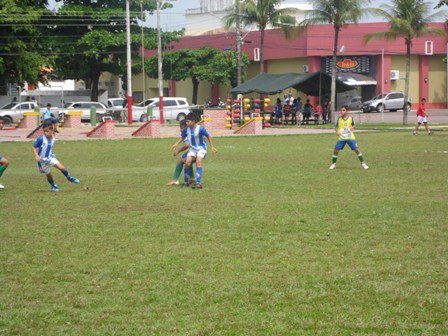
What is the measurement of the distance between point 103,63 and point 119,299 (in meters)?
63.4

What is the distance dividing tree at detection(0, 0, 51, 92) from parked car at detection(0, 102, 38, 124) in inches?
73.5

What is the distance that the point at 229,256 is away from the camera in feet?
33.2

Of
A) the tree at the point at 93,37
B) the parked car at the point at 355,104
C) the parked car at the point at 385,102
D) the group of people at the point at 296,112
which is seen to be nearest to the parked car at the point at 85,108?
the tree at the point at 93,37

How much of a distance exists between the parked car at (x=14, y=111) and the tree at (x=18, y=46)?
6.13ft

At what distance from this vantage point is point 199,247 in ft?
35.2

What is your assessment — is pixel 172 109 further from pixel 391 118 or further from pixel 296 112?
pixel 391 118

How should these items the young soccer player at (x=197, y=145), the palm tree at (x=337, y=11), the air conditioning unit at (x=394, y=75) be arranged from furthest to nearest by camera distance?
the air conditioning unit at (x=394, y=75), the palm tree at (x=337, y=11), the young soccer player at (x=197, y=145)

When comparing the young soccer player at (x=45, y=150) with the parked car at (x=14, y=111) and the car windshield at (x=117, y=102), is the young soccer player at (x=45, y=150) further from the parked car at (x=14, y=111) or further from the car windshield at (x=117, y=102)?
the car windshield at (x=117, y=102)

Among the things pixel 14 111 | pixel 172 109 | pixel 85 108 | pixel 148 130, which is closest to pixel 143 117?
pixel 172 109

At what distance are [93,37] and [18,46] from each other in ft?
33.8

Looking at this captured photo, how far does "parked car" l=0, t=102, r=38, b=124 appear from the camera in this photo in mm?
59500

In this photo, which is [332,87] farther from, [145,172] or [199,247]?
[199,247]

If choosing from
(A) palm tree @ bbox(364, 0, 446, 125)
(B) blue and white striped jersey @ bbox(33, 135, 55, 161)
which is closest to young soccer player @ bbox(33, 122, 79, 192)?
(B) blue and white striped jersey @ bbox(33, 135, 55, 161)

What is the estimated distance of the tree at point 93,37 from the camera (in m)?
66.9
